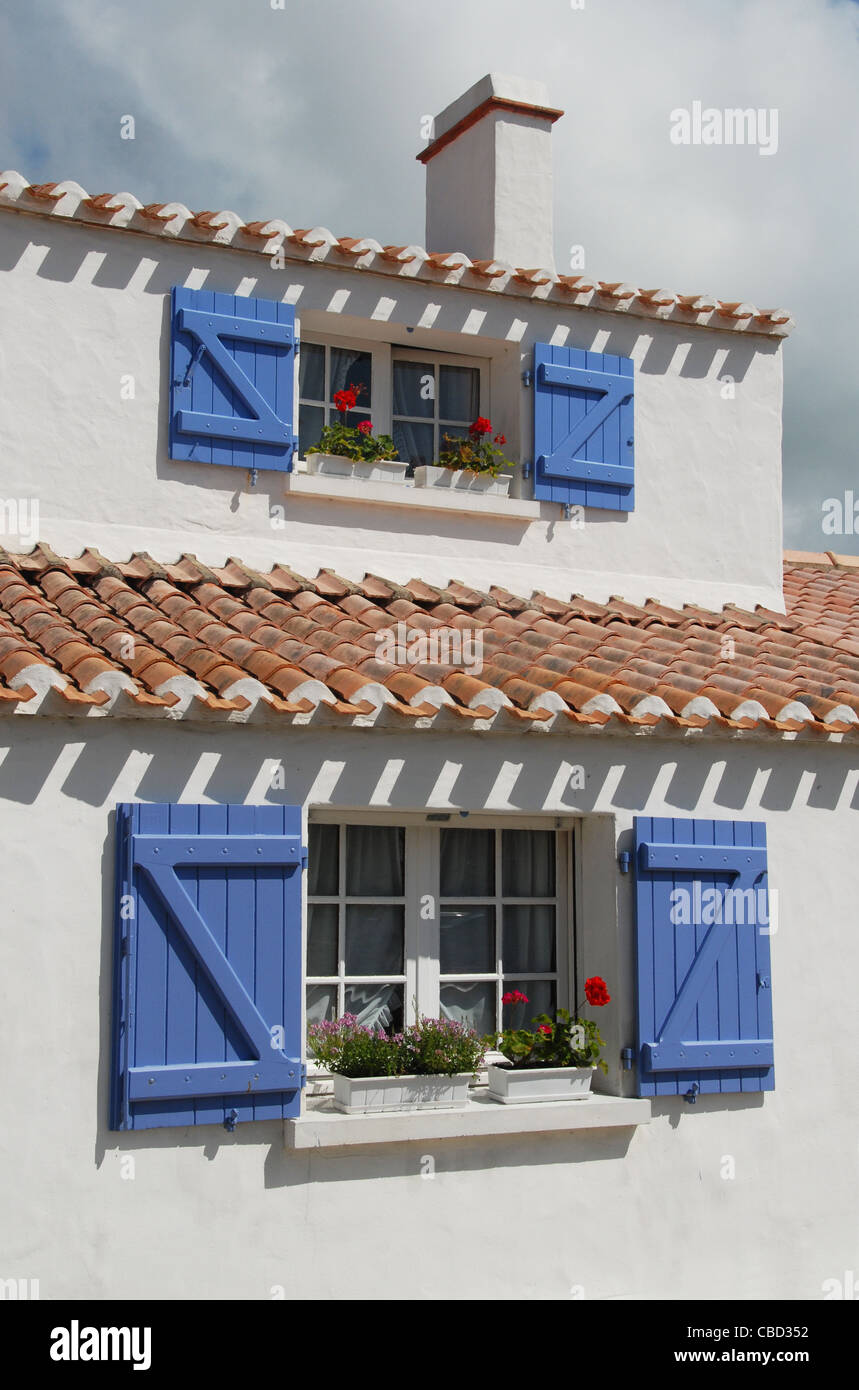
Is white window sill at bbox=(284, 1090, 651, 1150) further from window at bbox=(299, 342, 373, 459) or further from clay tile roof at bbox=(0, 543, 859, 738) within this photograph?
window at bbox=(299, 342, 373, 459)

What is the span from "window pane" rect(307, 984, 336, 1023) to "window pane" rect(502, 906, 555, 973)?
99 cm

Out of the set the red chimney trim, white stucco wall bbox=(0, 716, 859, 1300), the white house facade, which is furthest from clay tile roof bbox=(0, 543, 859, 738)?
the red chimney trim

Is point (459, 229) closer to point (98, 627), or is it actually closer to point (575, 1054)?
Answer: point (98, 627)

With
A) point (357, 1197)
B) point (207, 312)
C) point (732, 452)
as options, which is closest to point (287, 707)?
point (357, 1197)

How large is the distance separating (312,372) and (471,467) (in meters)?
1.20

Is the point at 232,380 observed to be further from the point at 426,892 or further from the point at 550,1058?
the point at 550,1058

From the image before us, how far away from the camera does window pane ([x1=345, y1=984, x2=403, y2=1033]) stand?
7.27 m

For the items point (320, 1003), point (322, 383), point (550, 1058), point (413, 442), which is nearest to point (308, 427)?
point (322, 383)

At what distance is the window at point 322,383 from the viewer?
916cm

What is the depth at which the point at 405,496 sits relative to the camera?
8859 mm

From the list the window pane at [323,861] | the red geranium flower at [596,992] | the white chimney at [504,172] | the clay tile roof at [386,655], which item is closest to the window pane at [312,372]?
the clay tile roof at [386,655]

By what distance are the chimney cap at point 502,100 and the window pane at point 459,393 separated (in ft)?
6.64

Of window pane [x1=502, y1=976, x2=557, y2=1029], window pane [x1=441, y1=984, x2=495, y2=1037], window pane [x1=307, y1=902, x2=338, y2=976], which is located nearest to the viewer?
window pane [x1=307, y1=902, x2=338, y2=976]

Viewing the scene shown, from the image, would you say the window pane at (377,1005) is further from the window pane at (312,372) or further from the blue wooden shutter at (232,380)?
the window pane at (312,372)
